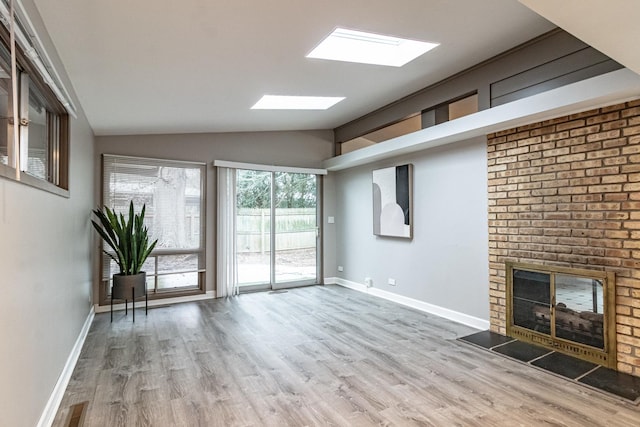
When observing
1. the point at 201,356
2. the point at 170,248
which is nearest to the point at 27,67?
the point at 201,356

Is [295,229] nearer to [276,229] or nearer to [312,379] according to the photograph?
[276,229]

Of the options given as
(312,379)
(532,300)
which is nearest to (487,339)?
(532,300)

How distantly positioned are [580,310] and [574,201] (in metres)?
0.96

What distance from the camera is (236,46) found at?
275cm

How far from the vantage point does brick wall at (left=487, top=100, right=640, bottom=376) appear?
278cm

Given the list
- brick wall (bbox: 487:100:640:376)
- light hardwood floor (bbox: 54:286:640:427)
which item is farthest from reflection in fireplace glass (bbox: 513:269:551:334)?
light hardwood floor (bbox: 54:286:640:427)

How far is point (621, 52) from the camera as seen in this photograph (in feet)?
6.70

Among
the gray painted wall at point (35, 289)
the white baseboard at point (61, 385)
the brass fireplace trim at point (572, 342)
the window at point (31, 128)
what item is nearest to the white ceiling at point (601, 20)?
the brass fireplace trim at point (572, 342)

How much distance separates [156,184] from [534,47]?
4882 millimetres

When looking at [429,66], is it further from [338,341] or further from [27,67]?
[27,67]

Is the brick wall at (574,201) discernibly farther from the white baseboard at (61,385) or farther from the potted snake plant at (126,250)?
the potted snake plant at (126,250)

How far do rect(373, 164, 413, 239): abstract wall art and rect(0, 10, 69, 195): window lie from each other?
3883mm

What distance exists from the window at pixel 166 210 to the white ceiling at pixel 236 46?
31.3 inches

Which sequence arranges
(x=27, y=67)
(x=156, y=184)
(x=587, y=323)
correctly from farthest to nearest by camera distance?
(x=156, y=184), (x=587, y=323), (x=27, y=67)
